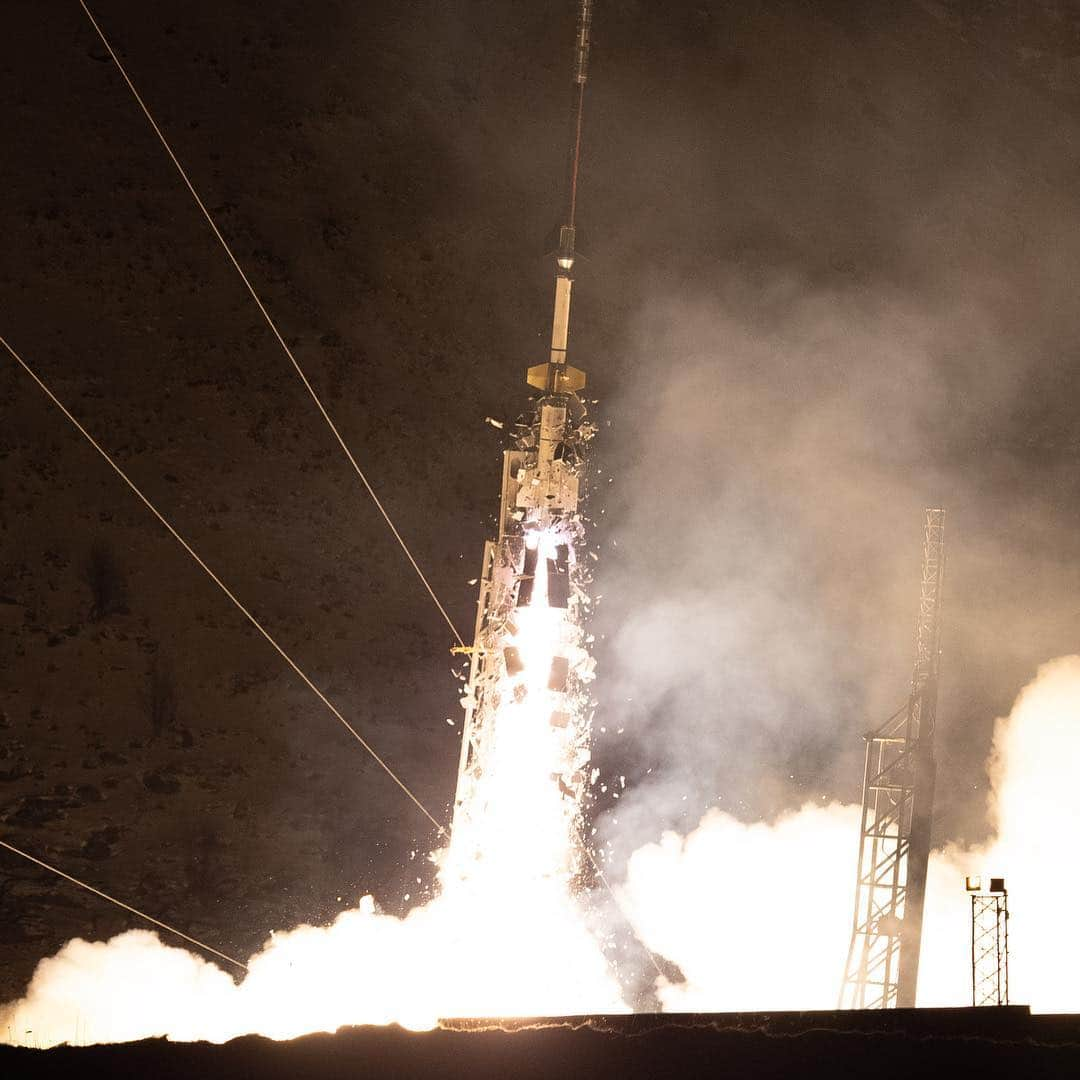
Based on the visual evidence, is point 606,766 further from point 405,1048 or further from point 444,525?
point 405,1048

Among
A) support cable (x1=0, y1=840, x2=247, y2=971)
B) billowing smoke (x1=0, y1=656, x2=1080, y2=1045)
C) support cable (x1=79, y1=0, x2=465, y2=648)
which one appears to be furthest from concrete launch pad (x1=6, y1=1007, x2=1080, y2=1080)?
support cable (x1=79, y1=0, x2=465, y2=648)

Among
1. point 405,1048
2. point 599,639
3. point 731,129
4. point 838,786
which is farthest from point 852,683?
point 405,1048

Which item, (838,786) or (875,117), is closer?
(838,786)

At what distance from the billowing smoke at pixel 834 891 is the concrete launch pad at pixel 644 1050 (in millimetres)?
12460

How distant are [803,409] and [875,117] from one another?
8361mm

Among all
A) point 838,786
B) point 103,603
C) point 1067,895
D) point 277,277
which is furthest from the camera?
point 277,277

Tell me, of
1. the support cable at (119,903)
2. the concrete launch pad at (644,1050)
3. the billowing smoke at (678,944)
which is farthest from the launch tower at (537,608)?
the concrete launch pad at (644,1050)

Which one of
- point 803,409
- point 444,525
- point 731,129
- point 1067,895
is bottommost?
point 1067,895

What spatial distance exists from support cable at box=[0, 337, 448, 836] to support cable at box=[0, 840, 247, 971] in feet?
13.6

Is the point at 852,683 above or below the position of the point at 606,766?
above

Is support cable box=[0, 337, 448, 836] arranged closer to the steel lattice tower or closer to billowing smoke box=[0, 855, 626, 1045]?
billowing smoke box=[0, 855, 626, 1045]

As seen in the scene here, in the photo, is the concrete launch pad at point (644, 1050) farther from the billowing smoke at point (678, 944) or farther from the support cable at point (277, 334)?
the support cable at point (277, 334)

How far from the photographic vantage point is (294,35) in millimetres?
28125

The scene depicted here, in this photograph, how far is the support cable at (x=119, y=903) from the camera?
1959 centimetres
